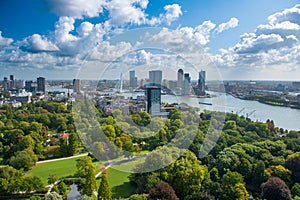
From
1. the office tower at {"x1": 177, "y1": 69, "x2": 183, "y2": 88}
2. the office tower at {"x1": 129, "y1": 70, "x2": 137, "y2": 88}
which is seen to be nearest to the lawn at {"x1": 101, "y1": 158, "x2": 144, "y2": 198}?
the office tower at {"x1": 129, "y1": 70, "x2": 137, "y2": 88}

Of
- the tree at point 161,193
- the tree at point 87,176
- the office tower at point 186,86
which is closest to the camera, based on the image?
the tree at point 161,193

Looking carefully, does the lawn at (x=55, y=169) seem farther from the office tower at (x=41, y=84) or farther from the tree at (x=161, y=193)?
the office tower at (x=41, y=84)

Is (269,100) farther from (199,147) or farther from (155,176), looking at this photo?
(155,176)

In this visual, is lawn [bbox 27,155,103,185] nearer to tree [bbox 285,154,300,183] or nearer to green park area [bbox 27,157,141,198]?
green park area [bbox 27,157,141,198]

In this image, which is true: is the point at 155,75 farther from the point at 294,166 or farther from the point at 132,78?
the point at 294,166

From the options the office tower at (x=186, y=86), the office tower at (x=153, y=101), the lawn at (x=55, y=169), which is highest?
the office tower at (x=186, y=86)

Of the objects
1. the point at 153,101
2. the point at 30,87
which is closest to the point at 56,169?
the point at 153,101

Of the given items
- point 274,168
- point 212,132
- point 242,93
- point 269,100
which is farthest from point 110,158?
point 242,93

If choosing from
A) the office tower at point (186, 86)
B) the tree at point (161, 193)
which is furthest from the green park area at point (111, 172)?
Result: the office tower at point (186, 86)
